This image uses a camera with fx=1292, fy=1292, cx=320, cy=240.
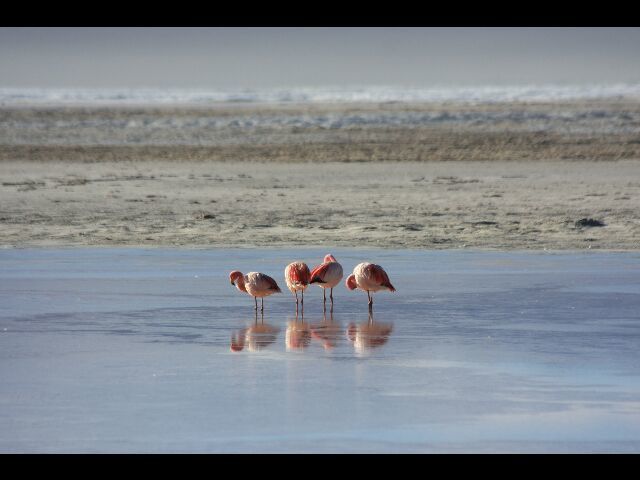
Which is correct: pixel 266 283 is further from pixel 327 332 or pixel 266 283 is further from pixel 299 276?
pixel 327 332

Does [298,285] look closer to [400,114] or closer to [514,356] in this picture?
[514,356]

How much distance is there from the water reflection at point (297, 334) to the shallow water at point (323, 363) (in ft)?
0.10

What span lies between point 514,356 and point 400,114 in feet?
117

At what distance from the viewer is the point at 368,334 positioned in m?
9.64

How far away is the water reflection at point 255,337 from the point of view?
9.16m

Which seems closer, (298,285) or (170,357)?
(170,357)

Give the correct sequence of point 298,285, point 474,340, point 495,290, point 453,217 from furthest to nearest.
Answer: point 453,217, point 495,290, point 298,285, point 474,340

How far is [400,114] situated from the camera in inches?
1727

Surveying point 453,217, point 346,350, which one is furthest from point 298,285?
point 453,217

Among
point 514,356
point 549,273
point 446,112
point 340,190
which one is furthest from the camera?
point 446,112

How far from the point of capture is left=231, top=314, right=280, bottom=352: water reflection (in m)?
9.16

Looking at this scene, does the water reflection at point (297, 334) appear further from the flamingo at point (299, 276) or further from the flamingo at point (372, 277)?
the flamingo at point (372, 277)

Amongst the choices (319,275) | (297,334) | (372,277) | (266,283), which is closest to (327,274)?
(319,275)
